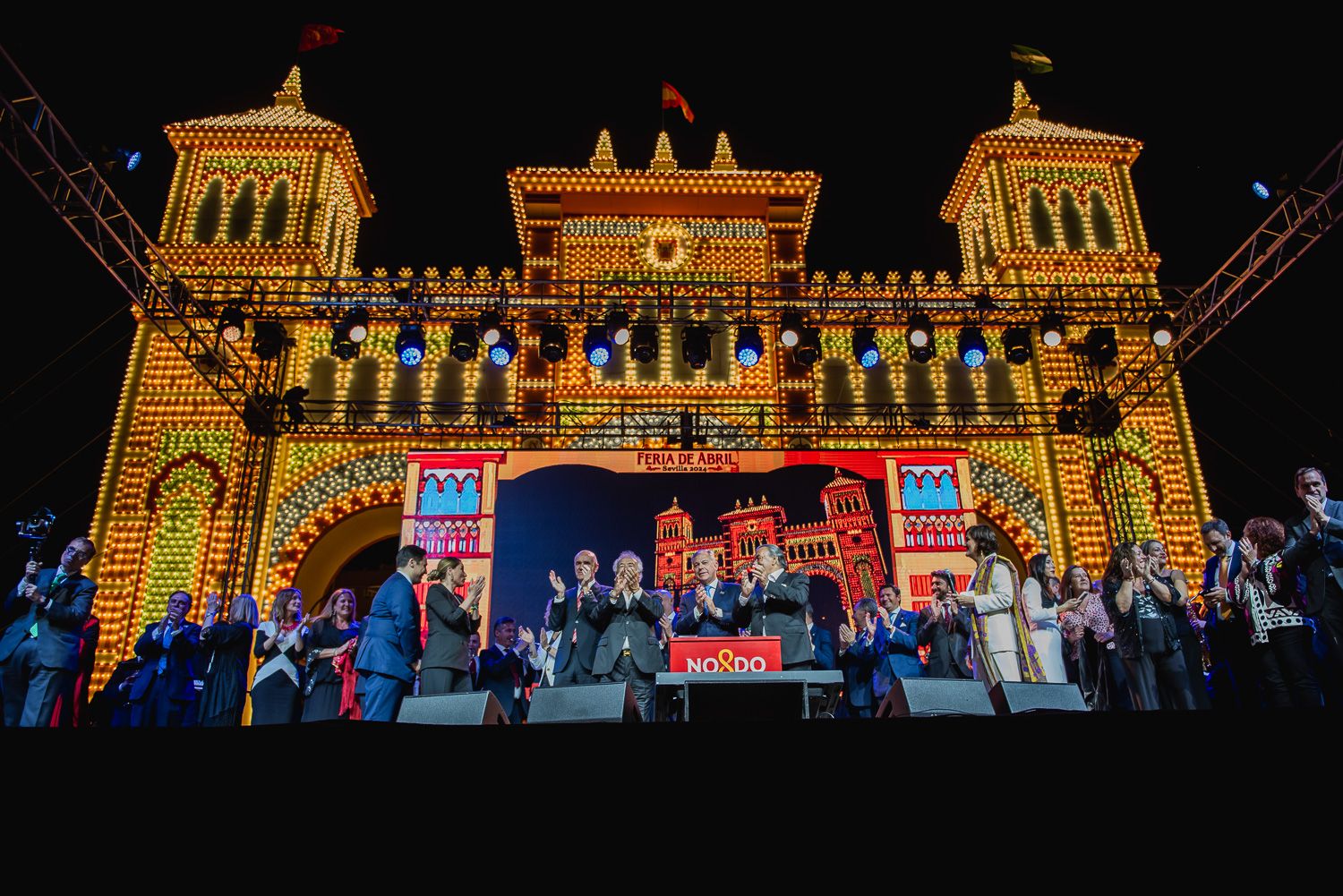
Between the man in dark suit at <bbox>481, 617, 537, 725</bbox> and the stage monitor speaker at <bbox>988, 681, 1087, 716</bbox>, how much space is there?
16.8ft

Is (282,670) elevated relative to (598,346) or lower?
lower

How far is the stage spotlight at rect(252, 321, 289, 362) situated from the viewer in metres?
11.9

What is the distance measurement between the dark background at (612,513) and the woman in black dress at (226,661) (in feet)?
16.1

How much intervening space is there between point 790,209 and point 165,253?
36.0 ft

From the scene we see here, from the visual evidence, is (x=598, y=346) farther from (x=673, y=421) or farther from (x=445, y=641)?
(x=445, y=641)

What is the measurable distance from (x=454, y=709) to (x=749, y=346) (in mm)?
8440

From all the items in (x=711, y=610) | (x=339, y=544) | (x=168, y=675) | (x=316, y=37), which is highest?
(x=316, y=37)

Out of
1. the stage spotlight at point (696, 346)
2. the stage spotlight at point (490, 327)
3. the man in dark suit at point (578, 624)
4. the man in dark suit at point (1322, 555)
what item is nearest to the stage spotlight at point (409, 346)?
the stage spotlight at point (490, 327)

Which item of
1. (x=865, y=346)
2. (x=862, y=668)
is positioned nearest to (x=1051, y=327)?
(x=865, y=346)

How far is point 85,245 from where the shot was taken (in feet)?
32.0

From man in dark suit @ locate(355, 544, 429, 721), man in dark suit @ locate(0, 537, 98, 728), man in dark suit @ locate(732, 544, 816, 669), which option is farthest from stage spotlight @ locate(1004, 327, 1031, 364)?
man in dark suit @ locate(0, 537, 98, 728)

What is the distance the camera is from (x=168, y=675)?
8.20 m

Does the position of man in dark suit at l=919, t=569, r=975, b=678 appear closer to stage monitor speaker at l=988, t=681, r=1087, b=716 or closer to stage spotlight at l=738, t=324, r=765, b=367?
stage monitor speaker at l=988, t=681, r=1087, b=716

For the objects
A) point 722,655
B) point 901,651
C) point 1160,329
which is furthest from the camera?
point 1160,329
